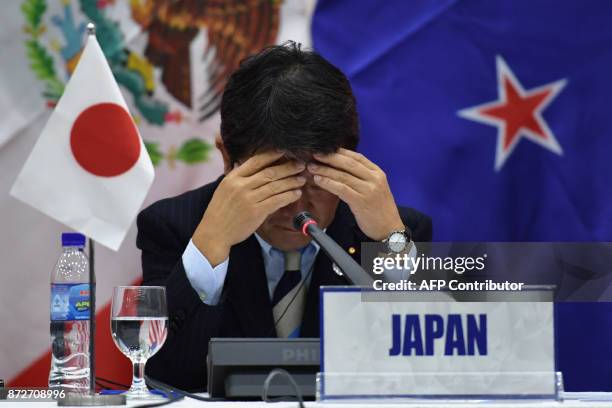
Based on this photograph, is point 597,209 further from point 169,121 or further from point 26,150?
point 26,150

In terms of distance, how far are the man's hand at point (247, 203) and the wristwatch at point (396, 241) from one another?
0.23 m

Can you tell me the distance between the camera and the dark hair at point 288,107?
82.6 inches

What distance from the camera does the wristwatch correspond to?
6.61 ft

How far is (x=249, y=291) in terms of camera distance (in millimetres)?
2199

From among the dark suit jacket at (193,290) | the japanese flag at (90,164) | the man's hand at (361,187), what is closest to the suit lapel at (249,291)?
the dark suit jacket at (193,290)

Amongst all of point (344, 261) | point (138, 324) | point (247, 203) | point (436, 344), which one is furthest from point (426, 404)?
point (247, 203)

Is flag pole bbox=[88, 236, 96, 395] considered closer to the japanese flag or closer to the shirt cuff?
the japanese flag

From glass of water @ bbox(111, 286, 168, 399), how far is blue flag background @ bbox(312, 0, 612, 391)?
1.28m

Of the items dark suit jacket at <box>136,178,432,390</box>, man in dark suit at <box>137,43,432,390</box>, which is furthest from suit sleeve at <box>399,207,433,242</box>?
man in dark suit at <box>137,43,432,390</box>

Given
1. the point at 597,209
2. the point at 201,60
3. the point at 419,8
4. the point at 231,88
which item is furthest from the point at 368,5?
the point at 597,209

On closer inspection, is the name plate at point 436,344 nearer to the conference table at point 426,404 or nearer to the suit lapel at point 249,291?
the conference table at point 426,404

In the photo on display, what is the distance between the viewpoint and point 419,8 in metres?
2.76

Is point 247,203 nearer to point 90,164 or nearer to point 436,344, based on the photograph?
point 90,164

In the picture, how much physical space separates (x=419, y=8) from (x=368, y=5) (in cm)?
15
